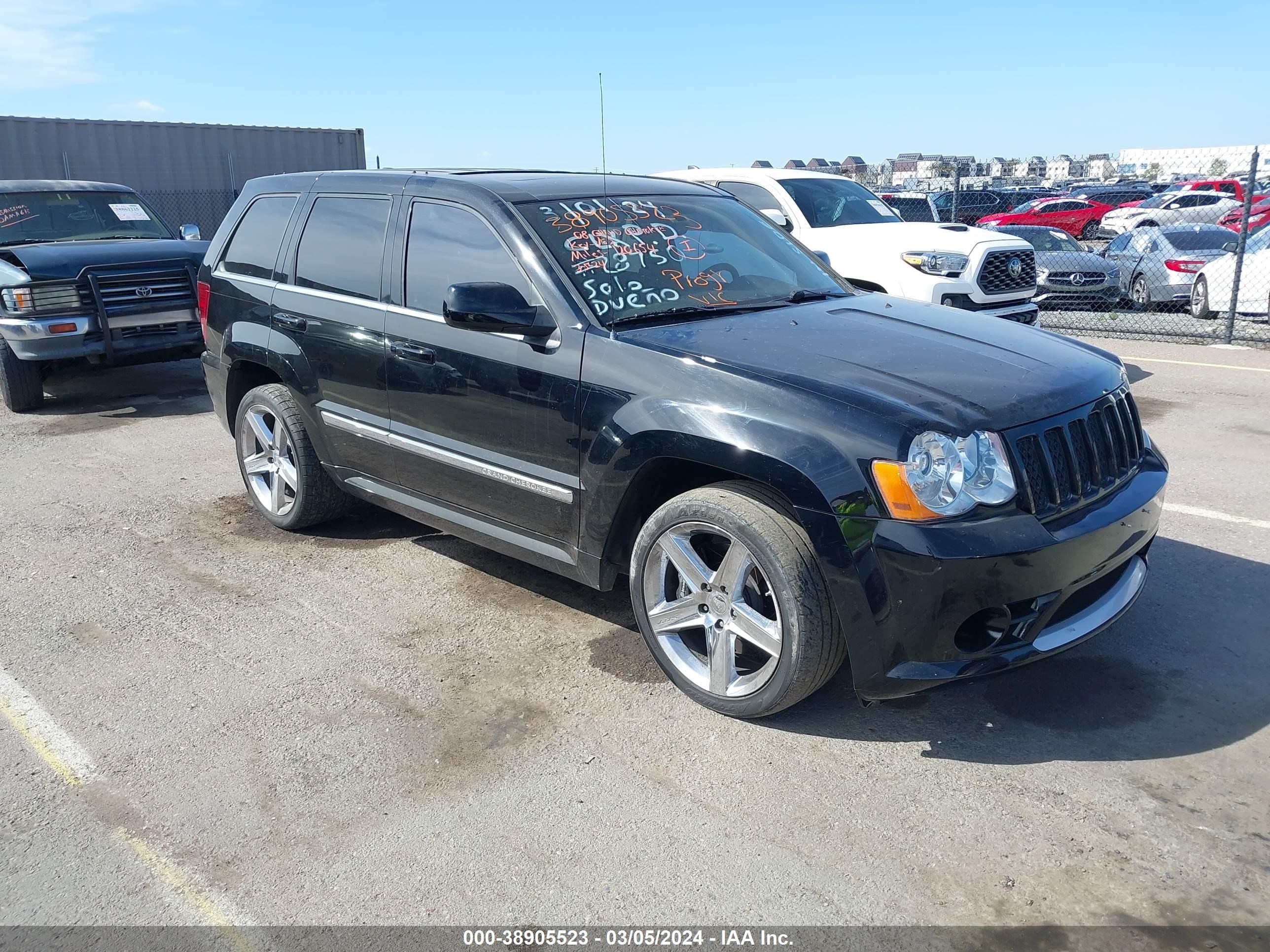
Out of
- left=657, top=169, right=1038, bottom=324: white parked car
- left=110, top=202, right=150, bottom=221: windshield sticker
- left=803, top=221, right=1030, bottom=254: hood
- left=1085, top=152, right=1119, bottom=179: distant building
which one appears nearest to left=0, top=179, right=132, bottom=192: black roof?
left=110, top=202, right=150, bottom=221: windshield sticker

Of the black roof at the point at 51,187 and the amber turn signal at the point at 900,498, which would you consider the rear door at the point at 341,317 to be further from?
the black roof at the point at 51,187

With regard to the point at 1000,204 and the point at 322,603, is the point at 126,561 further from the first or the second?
the point at 1000,204

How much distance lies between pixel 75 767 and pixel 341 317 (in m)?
2.25

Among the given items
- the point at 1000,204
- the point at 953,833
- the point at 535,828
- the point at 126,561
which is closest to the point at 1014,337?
the point at 953,833

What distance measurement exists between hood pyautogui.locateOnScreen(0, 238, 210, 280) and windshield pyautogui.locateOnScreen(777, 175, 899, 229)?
5.56 m

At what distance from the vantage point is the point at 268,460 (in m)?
5.65

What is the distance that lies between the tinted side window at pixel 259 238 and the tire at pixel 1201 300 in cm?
1155

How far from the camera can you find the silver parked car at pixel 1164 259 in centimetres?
1401

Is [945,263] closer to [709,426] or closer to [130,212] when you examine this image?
[709,426]

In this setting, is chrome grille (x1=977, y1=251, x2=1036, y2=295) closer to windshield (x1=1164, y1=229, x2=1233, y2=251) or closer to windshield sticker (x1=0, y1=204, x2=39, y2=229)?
windshield (x1=1164, y1=229, x2=1233, y2=251)

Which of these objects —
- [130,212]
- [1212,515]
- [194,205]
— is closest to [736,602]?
[1212,515]

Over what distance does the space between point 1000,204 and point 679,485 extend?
2975 centimetres

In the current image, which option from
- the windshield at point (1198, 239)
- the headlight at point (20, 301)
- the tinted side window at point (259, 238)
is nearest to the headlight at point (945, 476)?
the tinted side window at point (259, 238)

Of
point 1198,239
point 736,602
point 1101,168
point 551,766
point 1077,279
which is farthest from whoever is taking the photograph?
point 1101,168
